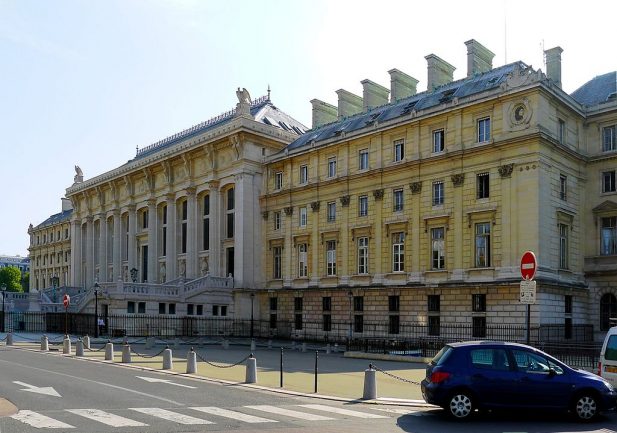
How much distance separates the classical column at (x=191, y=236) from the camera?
207 ft

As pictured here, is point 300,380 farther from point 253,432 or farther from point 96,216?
point 96,216

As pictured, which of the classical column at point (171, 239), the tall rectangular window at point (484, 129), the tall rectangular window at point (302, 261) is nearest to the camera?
the tall rectangular window at point (484, 129)

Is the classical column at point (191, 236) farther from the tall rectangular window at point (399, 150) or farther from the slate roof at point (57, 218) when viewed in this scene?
the slate roof at point (57, 218)

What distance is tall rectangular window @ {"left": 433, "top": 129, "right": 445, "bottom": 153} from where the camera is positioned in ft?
147

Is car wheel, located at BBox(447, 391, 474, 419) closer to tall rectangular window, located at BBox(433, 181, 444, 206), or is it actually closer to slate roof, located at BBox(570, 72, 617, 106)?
tall rectangular window, located at BBox(433, 181, 444, 206)

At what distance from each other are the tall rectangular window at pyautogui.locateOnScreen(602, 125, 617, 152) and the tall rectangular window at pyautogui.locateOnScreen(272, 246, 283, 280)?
27.1 m

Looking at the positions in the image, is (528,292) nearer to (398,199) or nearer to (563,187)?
(563,187)

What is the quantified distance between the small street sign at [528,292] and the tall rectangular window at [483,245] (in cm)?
2411

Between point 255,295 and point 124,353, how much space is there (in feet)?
96.6

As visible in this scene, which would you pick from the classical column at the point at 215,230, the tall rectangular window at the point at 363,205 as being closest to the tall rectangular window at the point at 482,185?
the tall rectangular window at the point at 363,205

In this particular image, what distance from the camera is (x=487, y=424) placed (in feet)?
46.0

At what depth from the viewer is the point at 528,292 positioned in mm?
17312

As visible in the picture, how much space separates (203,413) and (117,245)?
64.8 meters

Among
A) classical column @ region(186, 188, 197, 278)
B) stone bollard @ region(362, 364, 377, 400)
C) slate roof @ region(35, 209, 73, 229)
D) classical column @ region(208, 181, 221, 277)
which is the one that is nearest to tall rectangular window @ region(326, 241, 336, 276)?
classical column @ region(208, 181, 221, 277)
